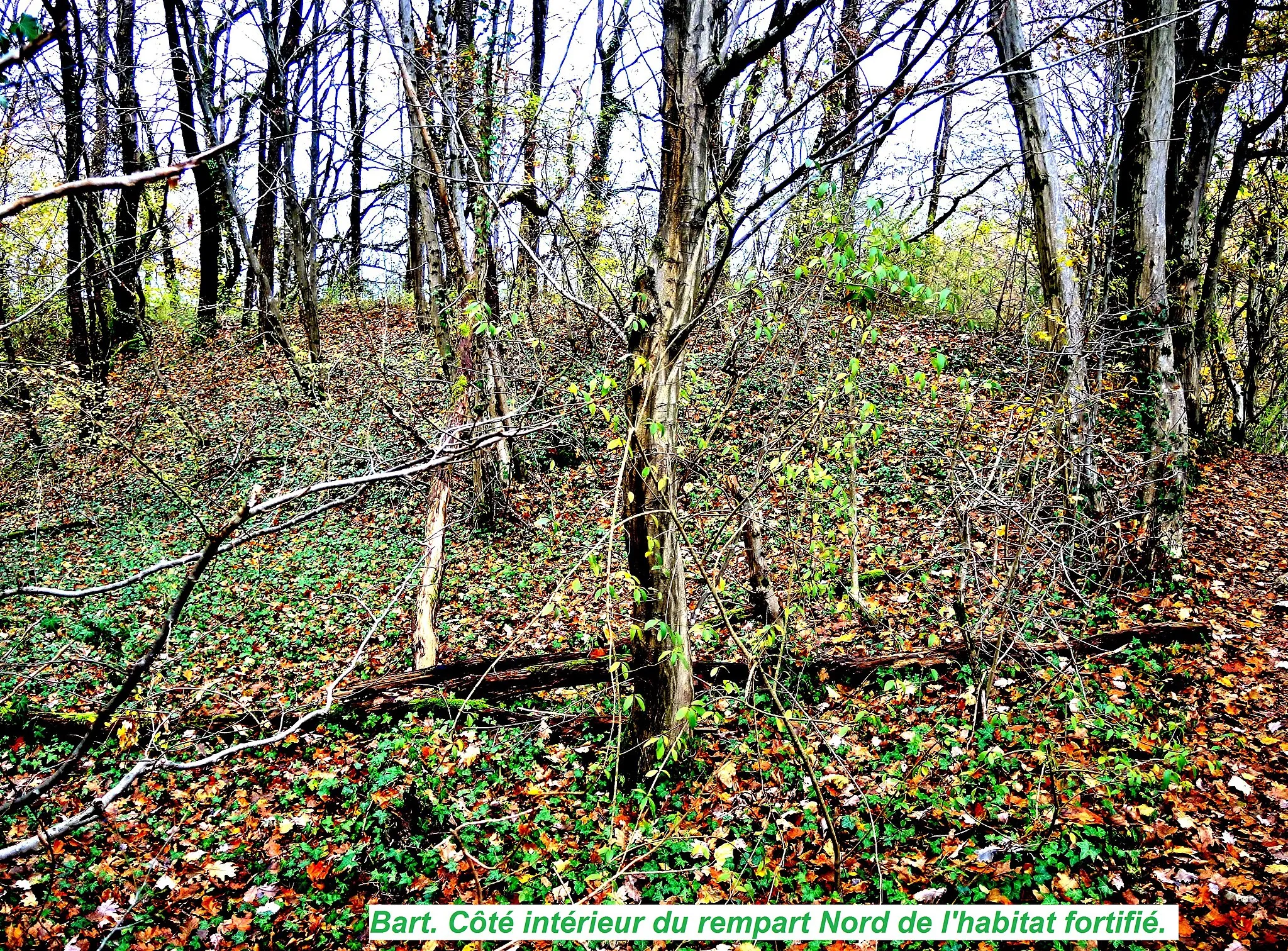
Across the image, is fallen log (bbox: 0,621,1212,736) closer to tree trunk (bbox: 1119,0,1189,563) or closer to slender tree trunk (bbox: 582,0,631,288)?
tree trunk (bbox: 1119,0,1189,563)

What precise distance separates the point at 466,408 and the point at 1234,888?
22.5ft

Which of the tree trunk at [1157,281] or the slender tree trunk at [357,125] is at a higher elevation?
the slender tree trunk at [357,125]

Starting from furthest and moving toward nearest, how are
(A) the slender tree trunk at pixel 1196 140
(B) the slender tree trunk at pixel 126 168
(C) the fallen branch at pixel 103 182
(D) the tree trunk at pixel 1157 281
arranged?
(B) the slender tree trunk at pixel 126 168, (A) the slender tree trunk at pixel 1196 140, (D) the tree trunk at pixel 1157 281, (C) the fallen branch at pixel 103 182

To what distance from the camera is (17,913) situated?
427 centimetres

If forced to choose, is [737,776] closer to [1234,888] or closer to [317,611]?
[1234,888]

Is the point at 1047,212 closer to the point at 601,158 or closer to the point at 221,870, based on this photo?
the point at 601,158

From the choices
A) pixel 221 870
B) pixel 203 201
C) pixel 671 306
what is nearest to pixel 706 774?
pixel 671 306

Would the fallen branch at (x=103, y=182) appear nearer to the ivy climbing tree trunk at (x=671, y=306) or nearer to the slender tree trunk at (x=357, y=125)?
the ivy climbing tree trunk at (x=671, y=306)
